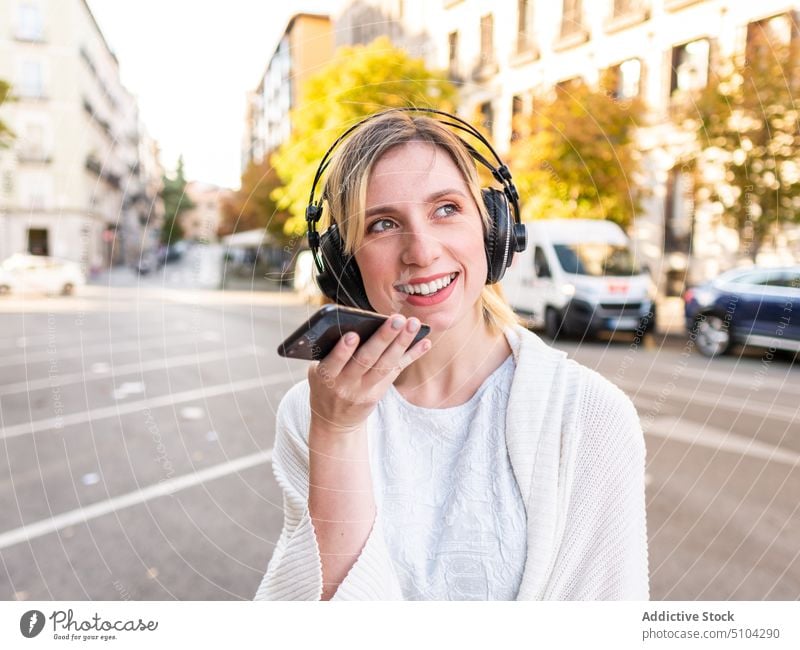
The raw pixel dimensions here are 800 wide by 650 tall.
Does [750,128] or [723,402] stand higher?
[750,128]

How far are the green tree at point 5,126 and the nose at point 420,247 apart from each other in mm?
853

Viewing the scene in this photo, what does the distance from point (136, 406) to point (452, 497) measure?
13.3ft

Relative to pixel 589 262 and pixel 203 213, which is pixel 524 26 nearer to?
pixel 203 213

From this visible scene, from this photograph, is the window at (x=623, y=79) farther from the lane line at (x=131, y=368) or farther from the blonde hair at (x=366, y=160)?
the lane line at (x=131, y=368)

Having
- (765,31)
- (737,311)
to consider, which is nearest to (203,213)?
(765,31)

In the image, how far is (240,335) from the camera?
6871mm

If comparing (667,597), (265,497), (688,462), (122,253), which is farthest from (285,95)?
(688,462)

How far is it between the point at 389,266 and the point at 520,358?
22cm

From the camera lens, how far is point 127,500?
2814mm

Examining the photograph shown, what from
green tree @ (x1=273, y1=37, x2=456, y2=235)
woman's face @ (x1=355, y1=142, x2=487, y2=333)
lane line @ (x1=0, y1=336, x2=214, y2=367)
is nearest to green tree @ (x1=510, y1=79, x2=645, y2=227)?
green tree @ (x1=273, y1=37, x2=456, y2=235)

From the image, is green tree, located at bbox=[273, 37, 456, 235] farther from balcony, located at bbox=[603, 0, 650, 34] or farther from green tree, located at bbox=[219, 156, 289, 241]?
balcony, located at bbox=[603, 0, 650, 34]

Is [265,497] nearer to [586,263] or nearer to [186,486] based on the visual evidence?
[186,486]

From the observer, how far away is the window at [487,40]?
1.26 meters

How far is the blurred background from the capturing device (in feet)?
3.99
